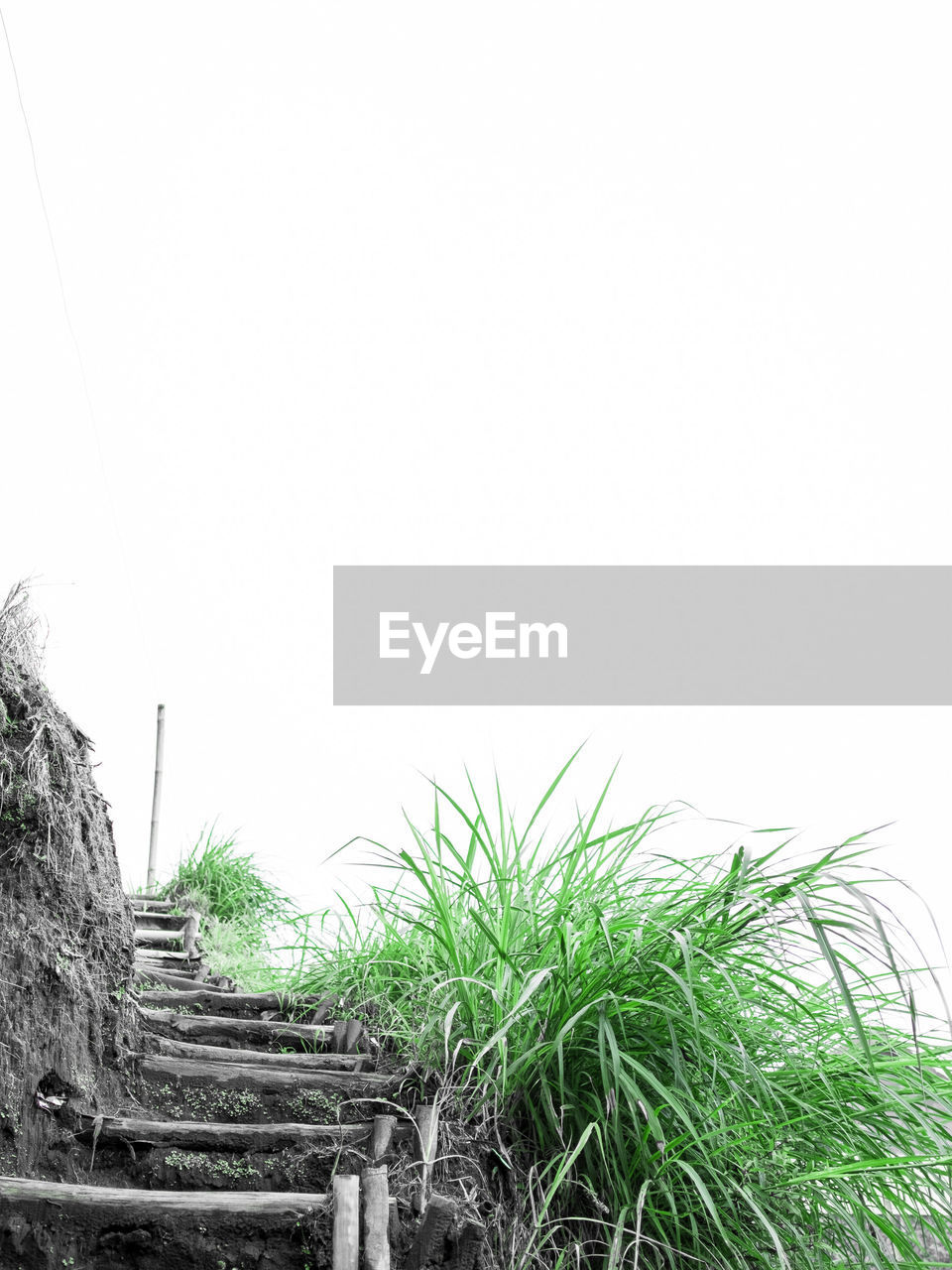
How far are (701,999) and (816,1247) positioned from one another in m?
0.47

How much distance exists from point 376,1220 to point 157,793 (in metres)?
5.54

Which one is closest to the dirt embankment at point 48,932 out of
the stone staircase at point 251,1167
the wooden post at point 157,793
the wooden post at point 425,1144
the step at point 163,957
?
the stone staircase at point 251,1167

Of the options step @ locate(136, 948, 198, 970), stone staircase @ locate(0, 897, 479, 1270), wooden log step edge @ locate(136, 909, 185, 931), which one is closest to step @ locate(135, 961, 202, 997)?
step @ locate(136, 948, 198, 970)

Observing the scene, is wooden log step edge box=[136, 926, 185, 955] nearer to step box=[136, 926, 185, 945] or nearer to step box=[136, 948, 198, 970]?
step box=[136, 926, 185, 945]

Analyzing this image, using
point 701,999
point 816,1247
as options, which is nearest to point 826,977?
point 701,999

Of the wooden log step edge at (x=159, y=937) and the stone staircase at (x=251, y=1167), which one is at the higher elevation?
the wooden log step edge at (x=159, y=937)

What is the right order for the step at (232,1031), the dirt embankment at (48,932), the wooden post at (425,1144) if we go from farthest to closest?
the step at (232,1031) → the dirt embankment at (48,932) → the wooden post at (425,1144)

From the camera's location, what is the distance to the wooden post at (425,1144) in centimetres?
192

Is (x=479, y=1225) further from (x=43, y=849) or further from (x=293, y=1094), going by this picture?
(x=43, y=849)

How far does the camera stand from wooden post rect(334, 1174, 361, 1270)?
1.72 metres

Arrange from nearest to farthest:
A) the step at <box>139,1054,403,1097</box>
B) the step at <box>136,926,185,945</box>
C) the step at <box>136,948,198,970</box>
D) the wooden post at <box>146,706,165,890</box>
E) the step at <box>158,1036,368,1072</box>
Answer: the step at <box>139,1054,403,1097</box> < the step at <box>158,1036,368,1072</box> < the step at <box>136,948,198,970</box> < the step at <box>136,926,185,945</box> < the wooden post at <box>146,706,165,890</box>

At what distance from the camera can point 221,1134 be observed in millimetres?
2164

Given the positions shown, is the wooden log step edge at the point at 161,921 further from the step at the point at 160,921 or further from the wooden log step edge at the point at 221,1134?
the wooden log step edge at the point at 221,1134

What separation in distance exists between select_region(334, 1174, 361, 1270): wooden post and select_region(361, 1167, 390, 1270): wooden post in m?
0.02
